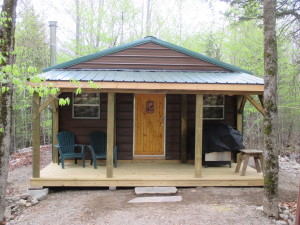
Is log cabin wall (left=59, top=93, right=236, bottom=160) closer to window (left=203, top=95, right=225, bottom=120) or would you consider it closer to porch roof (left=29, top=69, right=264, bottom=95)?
window (left=203, top=95, right=225, bottom=120)

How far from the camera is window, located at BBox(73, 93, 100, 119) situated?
7793mm

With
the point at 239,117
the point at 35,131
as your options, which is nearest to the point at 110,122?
the point at 35,131

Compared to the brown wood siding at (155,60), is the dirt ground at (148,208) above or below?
below

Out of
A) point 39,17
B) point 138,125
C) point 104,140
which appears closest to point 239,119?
point 138,125

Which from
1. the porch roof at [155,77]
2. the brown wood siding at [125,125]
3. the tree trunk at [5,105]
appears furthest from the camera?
the brown wood siding at [125,125]

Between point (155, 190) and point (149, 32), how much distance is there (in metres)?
15.4


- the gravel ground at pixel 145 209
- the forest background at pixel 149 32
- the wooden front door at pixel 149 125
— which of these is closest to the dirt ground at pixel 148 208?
the gravel ground at pixel 145 209

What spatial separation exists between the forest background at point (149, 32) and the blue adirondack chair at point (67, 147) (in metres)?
7.68

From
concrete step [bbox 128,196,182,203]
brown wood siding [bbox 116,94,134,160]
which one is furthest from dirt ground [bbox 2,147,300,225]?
brown wood siding [bbox 116,94,134,160]

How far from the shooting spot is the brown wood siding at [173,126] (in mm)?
8000

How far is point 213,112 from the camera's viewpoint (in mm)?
8070

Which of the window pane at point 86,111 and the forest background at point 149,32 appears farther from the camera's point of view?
the forest background at point 149,32

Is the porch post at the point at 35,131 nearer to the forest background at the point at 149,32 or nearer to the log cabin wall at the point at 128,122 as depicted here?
the log cabin wall at the point at 128,122

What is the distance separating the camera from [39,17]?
57.7 ft
